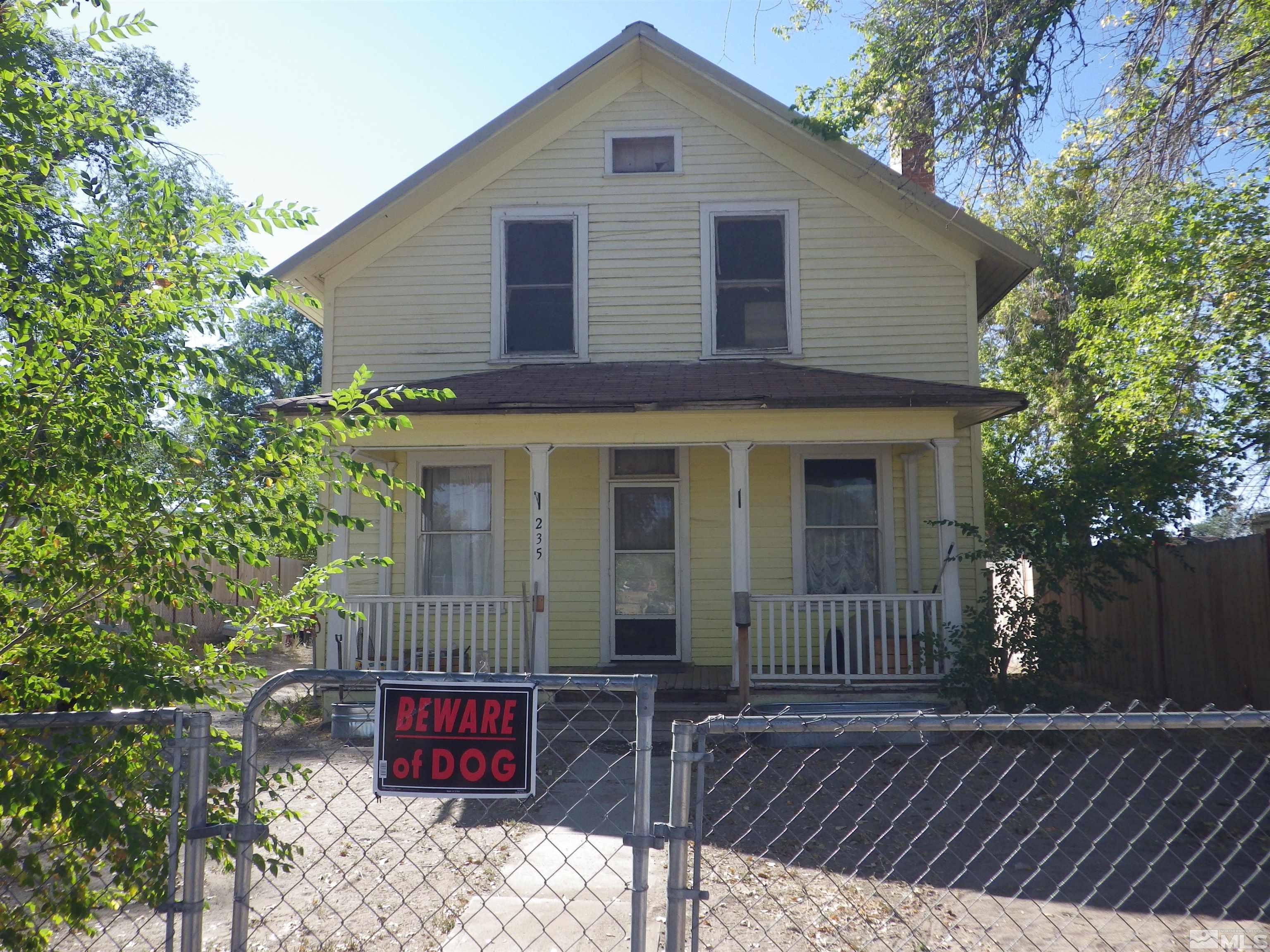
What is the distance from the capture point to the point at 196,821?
2.67 m

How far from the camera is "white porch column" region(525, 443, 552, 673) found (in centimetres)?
952

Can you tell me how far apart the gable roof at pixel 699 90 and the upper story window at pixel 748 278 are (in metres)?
0.88

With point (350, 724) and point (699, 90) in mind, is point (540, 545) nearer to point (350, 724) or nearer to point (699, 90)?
point (350, 724)

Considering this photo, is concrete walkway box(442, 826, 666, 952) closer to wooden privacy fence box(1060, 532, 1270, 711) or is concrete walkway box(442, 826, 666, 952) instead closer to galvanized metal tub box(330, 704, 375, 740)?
galvanized metal tub box(330, 704, 375, 740)

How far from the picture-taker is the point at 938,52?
8.49 meters

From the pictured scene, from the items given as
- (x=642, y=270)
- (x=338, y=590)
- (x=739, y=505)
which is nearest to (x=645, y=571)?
(x=739, y=505)

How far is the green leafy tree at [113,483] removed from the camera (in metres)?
2.94

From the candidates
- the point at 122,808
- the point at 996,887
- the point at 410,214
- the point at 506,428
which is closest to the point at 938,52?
the point at 506,428

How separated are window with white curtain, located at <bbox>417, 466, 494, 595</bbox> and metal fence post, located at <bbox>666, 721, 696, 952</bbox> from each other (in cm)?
844

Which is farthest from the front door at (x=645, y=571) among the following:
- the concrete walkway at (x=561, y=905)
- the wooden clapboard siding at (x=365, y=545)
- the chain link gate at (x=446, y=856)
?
the concrete walkway at (x=561, y=905)

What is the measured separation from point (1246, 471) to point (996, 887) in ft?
22.7

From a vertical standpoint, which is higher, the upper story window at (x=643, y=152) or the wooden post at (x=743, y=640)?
the upper story window at (x=643, y=152)

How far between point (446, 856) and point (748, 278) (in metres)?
8.21

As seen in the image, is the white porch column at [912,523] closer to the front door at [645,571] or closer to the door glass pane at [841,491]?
the door glass pane at [841,491]
